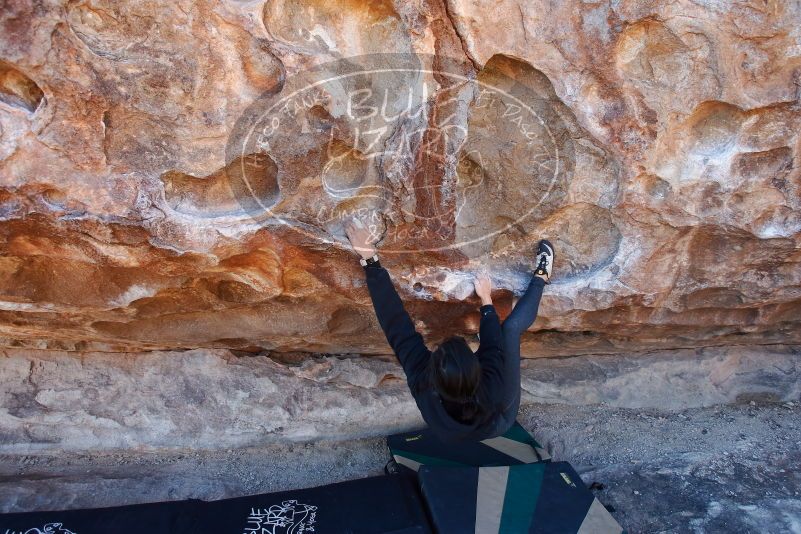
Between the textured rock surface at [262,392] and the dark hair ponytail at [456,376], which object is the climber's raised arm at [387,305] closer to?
the dark hair ponytail at [456,376]

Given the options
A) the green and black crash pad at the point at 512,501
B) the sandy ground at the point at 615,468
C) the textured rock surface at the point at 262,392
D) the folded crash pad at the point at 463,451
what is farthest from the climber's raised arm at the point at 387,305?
the sandy ground at the point at 615,468

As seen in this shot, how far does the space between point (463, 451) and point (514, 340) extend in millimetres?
783

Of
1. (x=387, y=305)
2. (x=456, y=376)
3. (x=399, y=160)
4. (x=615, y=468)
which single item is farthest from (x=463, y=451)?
(x=399, y=160)

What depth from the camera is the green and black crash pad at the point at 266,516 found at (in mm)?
1970

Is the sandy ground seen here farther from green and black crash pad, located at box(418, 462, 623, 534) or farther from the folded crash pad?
green and black crash pad, located at box(418, 462, 623, 534)

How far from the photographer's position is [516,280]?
215 cm

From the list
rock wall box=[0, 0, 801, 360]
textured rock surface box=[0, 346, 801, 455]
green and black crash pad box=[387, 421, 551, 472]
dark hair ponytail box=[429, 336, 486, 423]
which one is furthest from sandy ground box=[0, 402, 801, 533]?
dark hair ponytail box=[429, 336, 486, 423]

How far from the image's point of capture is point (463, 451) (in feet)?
8.33

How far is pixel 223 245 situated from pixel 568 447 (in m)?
1.77

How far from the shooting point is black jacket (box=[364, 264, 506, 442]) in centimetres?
178

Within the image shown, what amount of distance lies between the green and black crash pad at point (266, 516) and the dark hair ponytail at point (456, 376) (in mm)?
598

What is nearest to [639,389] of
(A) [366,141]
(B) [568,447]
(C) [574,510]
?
(B) [568,447]

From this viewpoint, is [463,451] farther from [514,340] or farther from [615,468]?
[514,340]

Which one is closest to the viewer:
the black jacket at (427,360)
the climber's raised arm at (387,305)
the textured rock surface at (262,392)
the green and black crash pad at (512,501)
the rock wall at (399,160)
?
the rock wall at (399,160)
